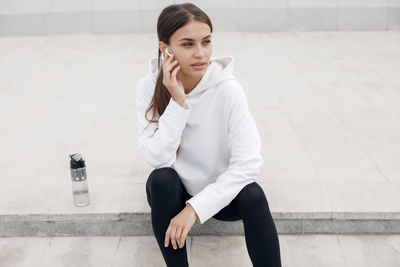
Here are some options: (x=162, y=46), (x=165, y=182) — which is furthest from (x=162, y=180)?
(x=162, y=46)

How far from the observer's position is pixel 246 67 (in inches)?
215

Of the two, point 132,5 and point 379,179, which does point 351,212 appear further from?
point 132,5

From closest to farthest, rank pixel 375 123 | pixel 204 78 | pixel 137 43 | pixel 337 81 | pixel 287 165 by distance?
pixel 204 78 → pixel 287 165 → pixel 375 123 → pixel 337 81 → pixel 137 43

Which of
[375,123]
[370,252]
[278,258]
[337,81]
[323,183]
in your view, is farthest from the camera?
[337,81]

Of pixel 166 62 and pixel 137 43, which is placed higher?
pixel 166 62

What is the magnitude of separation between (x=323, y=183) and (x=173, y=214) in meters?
1.09

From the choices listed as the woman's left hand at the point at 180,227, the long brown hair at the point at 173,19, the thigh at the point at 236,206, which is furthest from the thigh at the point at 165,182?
the long brown hair at the point at 173,19

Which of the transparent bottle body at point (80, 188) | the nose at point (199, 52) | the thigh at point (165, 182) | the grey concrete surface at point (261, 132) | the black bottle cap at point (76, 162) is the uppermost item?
the nose at point (199, 52)

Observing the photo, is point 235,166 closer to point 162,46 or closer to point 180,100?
point 180,100

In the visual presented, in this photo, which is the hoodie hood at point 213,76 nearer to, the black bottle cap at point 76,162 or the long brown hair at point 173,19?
the long brown hair at point 173,19

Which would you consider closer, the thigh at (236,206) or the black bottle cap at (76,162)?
the thigh at (236,206)

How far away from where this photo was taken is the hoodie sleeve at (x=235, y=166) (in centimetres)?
201

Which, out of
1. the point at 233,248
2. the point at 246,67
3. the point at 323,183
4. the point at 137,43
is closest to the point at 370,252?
the point at 323,183

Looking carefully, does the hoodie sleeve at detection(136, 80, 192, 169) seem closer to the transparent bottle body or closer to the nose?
the nose
